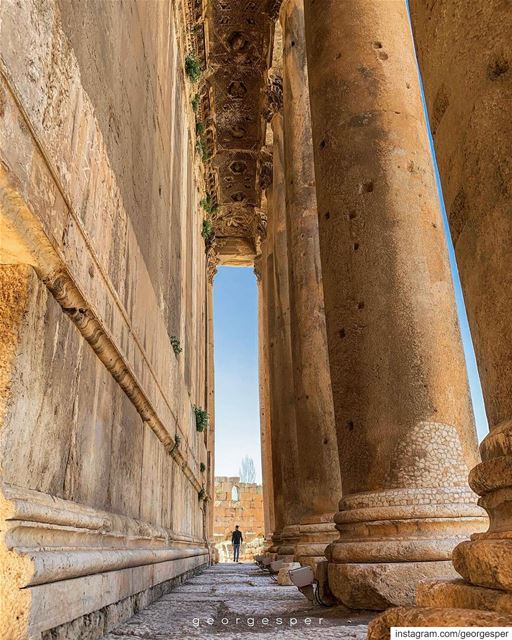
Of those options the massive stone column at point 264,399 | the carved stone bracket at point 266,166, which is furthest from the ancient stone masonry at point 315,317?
the massive stone column at point 264,399

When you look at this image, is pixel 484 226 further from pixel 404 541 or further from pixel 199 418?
pixel 199 418

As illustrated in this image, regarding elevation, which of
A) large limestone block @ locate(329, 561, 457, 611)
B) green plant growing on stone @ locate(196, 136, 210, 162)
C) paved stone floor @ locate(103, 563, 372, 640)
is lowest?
paved stone floor @ locate(103, 563, 372, 640)

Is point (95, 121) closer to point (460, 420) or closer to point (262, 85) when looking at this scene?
point (460, 420)

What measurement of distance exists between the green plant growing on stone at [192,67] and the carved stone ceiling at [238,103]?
1.02m

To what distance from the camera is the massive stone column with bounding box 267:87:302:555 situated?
10.0m

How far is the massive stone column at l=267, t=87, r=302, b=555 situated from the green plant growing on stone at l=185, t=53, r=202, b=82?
6.82 feet

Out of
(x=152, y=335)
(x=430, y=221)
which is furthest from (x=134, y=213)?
(x=430, y=221)

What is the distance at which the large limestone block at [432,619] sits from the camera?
1617 millimetres

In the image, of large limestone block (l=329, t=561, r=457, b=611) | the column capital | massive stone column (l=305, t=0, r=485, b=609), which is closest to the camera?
large limestone block (l=329, t=561, r=457, b=611)

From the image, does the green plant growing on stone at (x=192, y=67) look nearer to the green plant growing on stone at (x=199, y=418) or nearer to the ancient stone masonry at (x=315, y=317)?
the ancient stone masonry at (x=315, y=317)

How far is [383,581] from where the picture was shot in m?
3.88

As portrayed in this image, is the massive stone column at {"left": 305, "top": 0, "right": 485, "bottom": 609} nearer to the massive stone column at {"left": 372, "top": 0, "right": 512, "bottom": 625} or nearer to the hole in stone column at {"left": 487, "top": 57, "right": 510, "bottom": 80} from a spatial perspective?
the massive stone column at {"left": 372, "top": 0, "right": 512, "bottom": 625}

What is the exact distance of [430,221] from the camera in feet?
15.2

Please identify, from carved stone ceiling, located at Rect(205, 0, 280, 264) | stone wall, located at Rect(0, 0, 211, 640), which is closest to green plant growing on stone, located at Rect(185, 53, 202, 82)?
carved stone ceiling, located at Rect(205, 0, 280, 264)
